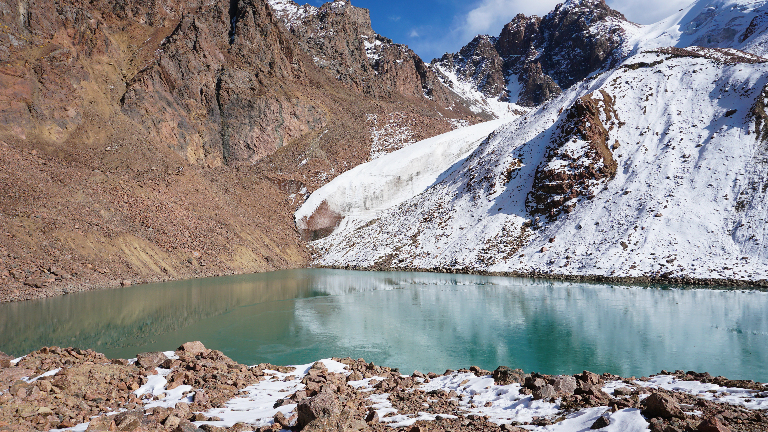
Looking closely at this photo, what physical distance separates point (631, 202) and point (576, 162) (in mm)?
6282

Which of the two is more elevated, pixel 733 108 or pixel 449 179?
Result: pixel 733 108

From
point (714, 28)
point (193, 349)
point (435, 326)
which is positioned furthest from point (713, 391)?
point (714, 28)

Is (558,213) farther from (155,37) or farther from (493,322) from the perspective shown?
(155,37)

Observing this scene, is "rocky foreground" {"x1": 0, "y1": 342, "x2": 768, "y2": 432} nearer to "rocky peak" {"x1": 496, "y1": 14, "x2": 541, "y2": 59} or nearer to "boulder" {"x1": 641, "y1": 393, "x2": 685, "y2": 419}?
"boulder" {"x1": 641, "y1": 393, "x2": 685, "y2": 419}

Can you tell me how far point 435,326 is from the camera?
52.3 feet

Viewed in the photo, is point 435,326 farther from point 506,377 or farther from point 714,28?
point 714,28

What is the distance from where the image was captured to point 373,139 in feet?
215

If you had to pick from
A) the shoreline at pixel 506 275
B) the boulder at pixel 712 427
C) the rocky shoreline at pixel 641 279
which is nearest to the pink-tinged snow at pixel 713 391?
the boulder at pixel 712 427

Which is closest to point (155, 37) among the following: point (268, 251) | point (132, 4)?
point (132, 4)

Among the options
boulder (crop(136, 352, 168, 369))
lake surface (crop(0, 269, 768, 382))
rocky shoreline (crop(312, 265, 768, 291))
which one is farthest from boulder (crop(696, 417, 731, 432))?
rocky shoreline (crop(312, 265, 768, 291))

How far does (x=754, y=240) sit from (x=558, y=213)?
1269cm

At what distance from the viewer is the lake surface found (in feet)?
38.5

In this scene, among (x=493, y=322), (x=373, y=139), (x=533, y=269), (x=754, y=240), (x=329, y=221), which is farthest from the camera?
(x=373, y=139)

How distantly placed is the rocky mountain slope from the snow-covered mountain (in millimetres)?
10713
